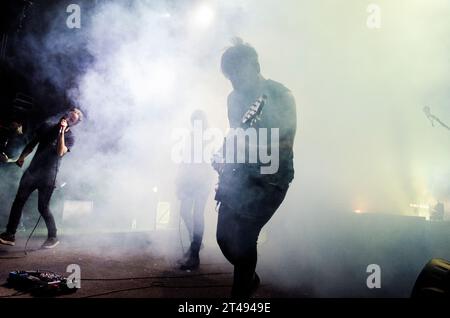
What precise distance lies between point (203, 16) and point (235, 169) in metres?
6.10

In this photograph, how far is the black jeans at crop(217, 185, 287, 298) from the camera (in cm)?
214

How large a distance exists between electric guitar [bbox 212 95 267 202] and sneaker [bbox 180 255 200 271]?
164 centimetres

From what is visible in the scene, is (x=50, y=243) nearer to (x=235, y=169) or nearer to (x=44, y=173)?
(x=44, y=173)

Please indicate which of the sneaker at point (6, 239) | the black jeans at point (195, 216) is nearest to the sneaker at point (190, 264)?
the black jeans at point (195, 216)

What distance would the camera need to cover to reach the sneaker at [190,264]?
3.61 m

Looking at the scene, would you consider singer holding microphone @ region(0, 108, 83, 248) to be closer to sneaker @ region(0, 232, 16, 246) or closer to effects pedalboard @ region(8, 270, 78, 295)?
sneaker @ region(0, 232, 16, 246)

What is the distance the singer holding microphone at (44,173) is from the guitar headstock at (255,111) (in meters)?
3.25

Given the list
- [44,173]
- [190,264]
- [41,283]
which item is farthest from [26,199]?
[190,264]

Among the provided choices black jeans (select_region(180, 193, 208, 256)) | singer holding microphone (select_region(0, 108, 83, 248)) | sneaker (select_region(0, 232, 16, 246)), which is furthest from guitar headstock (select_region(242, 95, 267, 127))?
sneaker (select_region(0, 232, 16, 246))

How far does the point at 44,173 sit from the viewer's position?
4.22 metres

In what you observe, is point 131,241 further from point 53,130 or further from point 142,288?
point 142,288

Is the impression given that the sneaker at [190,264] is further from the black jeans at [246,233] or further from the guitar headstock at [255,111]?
the guitar headstock at [255,111]

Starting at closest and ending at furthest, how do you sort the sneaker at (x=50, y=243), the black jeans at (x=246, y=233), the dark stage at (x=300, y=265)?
the black jeans at (x=246, y=233) < the dark stage at (x=300, y=265) < the sneaker at (x=50, y=243)
